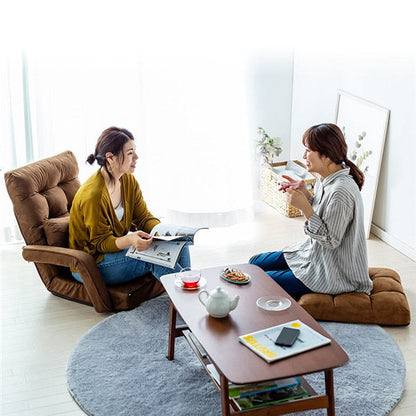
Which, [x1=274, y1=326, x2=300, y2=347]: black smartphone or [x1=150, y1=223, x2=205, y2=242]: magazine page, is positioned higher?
[x1=150, y1=223, x2=205, y2=242]: magazine page

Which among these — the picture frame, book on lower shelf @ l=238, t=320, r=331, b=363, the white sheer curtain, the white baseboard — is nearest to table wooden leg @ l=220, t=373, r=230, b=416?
book on lower shelf @ l=238, t=320, r=331, b=363

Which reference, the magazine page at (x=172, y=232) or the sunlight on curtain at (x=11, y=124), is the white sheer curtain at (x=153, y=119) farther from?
the magazine page at (x=172, y=232)

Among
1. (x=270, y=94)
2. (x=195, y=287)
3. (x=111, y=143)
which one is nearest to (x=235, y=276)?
(x=195, y=287)

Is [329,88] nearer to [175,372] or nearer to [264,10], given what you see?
[264,10]

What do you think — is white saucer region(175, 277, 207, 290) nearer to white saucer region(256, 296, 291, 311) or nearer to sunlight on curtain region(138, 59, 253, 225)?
white saucer region(256, 296, 291, 311)

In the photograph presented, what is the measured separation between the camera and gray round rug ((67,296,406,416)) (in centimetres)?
313

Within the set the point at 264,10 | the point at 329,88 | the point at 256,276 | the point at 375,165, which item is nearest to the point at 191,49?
the point at 264,10

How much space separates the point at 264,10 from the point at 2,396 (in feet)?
11.1

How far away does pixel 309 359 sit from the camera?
Result: 109 inches

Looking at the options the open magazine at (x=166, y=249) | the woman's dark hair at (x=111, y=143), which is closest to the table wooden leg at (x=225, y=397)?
the open magazine at (x=166, y=249)

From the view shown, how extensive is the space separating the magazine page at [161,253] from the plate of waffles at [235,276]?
360mm

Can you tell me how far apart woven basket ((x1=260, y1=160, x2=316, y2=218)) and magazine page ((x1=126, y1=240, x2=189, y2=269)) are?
1746 mm

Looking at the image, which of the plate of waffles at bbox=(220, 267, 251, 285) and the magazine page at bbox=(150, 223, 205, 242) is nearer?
the plate of waffles at bbox=(220, 267, 251, 285)

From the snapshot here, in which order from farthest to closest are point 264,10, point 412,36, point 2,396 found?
point 264,10, point 412,36, point 2,396
